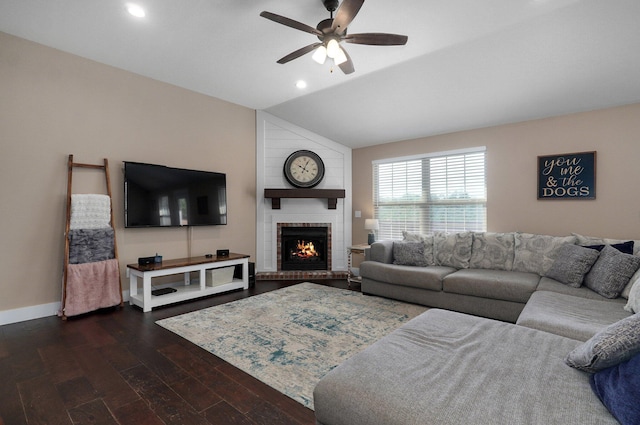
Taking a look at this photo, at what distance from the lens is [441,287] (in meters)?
3.49

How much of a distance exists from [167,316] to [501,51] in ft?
14.5

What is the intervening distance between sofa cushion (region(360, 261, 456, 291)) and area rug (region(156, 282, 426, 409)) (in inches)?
10.9

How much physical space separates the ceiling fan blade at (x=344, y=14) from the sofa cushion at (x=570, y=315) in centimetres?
251

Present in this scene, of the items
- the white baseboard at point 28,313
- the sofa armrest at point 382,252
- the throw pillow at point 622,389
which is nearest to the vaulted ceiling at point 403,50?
the sofa armrest at point 382,252

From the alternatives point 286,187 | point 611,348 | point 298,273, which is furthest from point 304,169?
point 611,348

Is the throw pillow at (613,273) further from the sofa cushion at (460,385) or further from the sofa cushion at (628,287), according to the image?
the sofa cushion at (460,385)

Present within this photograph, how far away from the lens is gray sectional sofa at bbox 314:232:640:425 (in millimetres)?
1045

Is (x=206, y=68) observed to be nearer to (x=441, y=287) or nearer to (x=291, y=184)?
(x=291, y=184)

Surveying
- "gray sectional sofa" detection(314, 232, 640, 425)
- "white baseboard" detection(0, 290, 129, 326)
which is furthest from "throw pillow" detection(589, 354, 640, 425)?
"white baseboard" detection(0, 290, 129, 326)

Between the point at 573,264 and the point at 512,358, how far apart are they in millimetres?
2226

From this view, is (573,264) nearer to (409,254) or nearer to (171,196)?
(409,254)

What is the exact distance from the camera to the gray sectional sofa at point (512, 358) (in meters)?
1.04

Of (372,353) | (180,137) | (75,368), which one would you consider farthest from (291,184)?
(372,353)

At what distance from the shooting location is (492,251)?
3789mm
